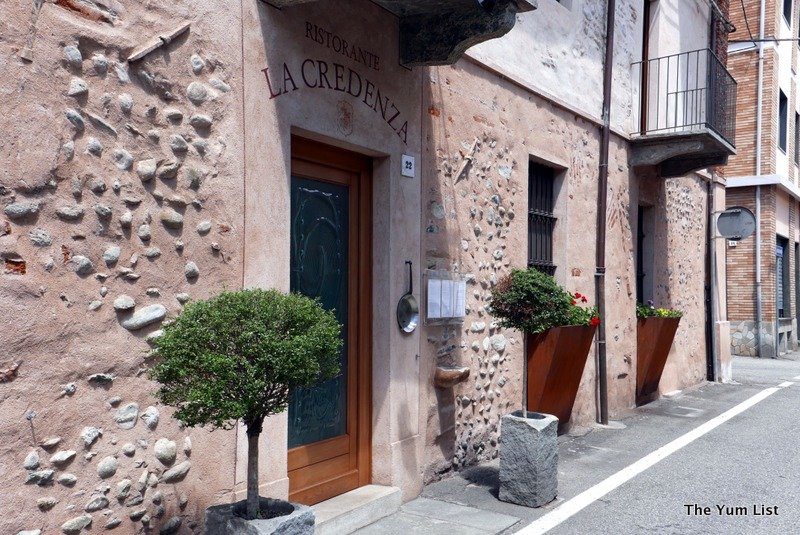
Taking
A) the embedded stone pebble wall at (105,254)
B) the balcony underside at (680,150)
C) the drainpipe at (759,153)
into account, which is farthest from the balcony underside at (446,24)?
the drainpipe at (759,153)

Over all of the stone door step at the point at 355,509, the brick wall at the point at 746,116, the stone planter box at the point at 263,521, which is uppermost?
the brick wall at the point at 746,116

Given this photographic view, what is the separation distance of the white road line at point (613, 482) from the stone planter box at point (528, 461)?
19 centimetres

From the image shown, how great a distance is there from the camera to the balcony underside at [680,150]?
956 centimetres

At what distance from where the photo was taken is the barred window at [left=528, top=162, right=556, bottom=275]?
310 inches

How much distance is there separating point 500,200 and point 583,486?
2527 millimetres

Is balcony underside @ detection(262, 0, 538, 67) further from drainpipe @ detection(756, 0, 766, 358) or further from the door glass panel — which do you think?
drainpipe @ detection(756, 0, 766, 358)

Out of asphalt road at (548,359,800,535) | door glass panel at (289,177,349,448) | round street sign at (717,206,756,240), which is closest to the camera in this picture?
door glass panel at (289,177,349,448)

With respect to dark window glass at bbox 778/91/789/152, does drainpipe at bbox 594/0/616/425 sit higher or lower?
lower

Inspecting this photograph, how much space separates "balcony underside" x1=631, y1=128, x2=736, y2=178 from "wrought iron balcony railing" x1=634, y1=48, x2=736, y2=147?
14 centimetres

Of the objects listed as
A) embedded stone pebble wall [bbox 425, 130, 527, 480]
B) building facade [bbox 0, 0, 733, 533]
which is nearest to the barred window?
building facade [bbox 0, 0, 733, 533]

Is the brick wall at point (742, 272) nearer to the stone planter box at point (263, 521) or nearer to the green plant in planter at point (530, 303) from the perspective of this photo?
the green plant in planter at point (530, 303)

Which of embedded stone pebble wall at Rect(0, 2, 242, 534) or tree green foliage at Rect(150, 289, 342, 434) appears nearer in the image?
tree green foliage at Rect(150, 289, 342, 434)

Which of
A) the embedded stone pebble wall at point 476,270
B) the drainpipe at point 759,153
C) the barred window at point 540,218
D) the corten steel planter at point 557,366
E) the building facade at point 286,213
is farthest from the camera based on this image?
the drainpipe at point 759,153

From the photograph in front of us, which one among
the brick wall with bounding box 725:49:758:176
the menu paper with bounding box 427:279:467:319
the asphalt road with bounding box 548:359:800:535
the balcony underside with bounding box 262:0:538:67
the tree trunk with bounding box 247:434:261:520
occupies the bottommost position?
the asphalt road with bounding box 548:359:800:535
